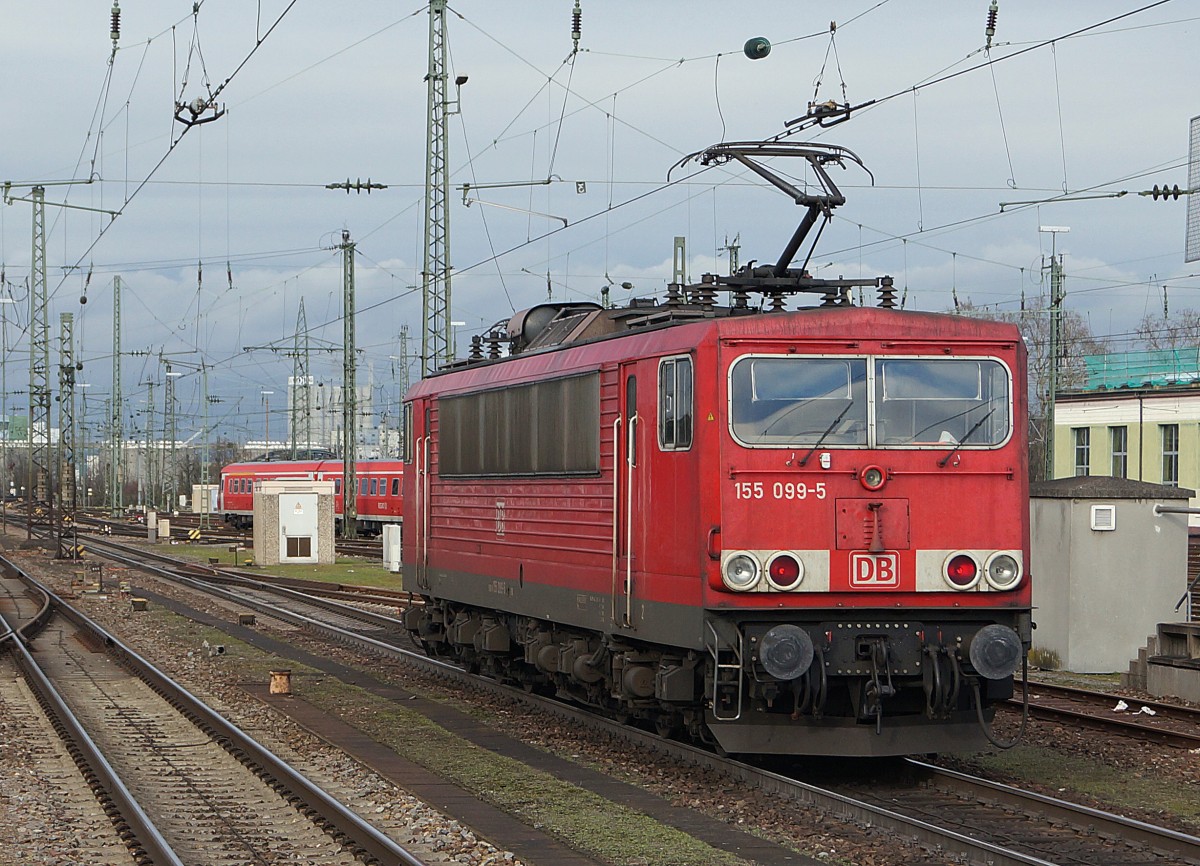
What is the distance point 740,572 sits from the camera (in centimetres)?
1161

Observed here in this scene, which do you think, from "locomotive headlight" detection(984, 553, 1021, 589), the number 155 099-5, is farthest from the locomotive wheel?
"locomotive headlight" detection(984, 553, 1021, 589)

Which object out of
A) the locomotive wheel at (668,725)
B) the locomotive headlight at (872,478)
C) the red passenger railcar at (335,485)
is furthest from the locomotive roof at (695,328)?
the red passenger railcar at (335,485)

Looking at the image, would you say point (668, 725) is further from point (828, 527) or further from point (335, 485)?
point (335, 485)

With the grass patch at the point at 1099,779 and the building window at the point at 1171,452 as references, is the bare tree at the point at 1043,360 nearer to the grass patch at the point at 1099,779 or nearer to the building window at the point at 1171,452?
the building window at the point at 1171,452

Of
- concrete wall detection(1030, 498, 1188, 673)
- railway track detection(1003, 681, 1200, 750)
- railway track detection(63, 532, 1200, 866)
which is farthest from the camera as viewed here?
concrete wall detection(1030, 498, 1188, 673)

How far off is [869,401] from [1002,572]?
63.7 inches

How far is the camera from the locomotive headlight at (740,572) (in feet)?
38.0

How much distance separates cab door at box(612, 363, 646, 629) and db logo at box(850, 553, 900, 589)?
190cm

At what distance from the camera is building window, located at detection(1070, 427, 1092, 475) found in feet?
173

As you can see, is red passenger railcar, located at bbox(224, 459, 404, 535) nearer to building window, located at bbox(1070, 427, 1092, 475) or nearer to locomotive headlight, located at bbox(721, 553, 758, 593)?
building window, located at bbox(1070, 427, 1092, 475)

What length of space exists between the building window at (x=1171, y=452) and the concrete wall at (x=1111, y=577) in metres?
31.7

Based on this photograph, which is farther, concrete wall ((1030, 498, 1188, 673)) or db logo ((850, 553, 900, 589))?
concrete wall ((1030, 498, 1188, 673))

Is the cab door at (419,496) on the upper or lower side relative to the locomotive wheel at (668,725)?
upper

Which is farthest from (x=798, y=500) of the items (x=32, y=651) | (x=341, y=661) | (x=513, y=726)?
(x=32, y=651)
